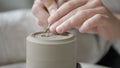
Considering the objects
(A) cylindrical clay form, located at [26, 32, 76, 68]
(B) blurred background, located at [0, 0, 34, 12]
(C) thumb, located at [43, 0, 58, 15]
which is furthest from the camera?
(B) blurred background, located at [0, 0, 34, 12]

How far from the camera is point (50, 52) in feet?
1.65

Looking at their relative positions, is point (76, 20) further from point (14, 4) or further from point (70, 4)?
point (14, 4)

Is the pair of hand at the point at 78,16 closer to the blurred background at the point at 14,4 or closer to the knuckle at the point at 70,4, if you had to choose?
the knuckle at the point at 70,4

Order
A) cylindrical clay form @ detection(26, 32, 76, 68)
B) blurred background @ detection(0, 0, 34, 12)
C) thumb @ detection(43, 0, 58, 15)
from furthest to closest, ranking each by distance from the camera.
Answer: blurred background @ detection(0, 0, 34, 12)
thumb @ detection(43, 0, 58, 15)
cylindrical clay form @ detection(26, 32, 76, 68)

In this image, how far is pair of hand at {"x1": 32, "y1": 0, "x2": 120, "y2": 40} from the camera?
1.78 feet

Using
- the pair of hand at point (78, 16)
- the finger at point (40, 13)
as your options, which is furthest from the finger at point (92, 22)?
the finger at point (40, 13)

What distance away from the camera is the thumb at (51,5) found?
61cm

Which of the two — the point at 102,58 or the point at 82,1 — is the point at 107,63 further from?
the point at 82,1

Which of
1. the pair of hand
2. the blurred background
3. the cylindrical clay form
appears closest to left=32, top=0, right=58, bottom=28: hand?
the pair of hand

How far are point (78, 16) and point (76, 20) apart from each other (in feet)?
0.04

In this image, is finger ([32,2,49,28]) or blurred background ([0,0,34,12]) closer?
finger ([32,2,49,28])

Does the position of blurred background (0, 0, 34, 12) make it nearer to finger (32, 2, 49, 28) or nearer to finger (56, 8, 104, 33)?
finger (32, 2, 49, 28)

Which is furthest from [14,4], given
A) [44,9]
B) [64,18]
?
[64,18]

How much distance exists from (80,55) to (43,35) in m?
0.58
